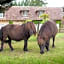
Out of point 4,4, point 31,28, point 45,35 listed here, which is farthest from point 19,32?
point 4,4

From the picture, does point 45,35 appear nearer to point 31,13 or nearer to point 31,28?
point 31,28

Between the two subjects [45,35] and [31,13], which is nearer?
[45,35]

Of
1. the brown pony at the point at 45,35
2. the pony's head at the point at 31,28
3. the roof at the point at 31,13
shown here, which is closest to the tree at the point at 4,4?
the pony's head at the point at 31,28

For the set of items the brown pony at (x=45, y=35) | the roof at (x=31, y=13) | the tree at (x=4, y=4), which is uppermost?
the tree at (x=4, y=4)

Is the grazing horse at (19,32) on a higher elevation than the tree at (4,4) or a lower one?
lower

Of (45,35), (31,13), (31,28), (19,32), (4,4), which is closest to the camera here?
(4,4)

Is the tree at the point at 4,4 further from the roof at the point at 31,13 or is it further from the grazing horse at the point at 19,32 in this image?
the roof at the point at 31,13

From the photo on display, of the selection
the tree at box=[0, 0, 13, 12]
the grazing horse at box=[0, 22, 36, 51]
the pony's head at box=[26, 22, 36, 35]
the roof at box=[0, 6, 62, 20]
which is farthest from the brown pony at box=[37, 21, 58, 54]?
the roof at box=[0, 6, 62, 20]

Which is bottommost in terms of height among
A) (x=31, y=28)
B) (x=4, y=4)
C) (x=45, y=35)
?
(x=45, y=35)

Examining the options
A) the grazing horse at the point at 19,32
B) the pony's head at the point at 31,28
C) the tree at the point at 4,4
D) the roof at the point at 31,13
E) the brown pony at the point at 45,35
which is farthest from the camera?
the roof at the point at 31,13

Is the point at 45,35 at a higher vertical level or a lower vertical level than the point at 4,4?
lower

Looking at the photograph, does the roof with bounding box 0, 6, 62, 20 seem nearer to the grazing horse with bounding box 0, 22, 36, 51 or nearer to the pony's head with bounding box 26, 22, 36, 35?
the grazing horse with bounding box 0, 22, 36, 51

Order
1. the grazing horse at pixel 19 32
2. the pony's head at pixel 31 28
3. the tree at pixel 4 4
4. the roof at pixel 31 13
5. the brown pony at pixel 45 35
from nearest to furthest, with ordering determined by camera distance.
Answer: the tree at pixel 4 4 → the brown pony at pixel 45 35 → the pony's head at pixel 31 28 → the grazing horse at pixel 19 32 → the roof at pixel 31 13

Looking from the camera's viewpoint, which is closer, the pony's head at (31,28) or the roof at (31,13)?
the pony's head at (31,28)
